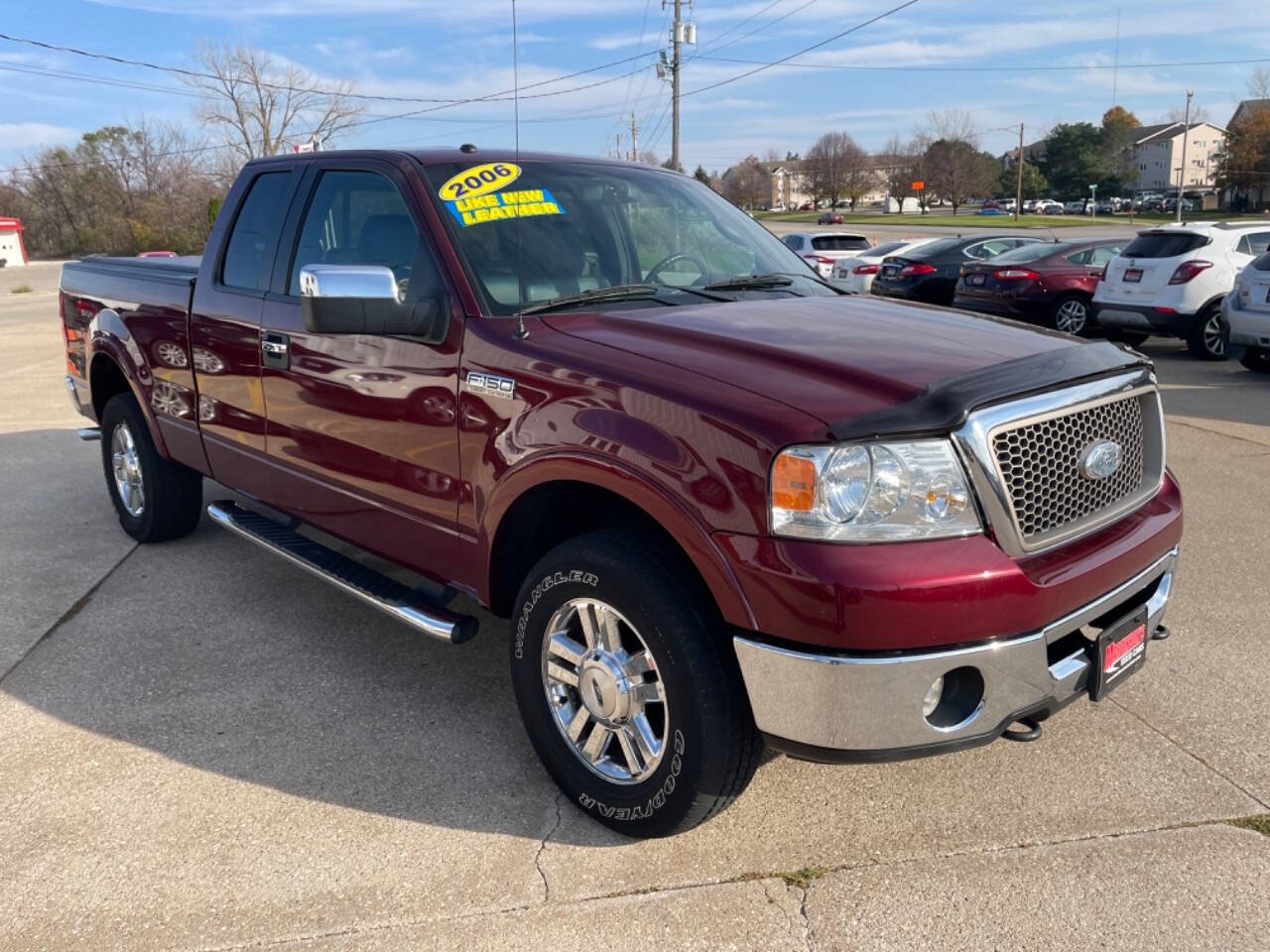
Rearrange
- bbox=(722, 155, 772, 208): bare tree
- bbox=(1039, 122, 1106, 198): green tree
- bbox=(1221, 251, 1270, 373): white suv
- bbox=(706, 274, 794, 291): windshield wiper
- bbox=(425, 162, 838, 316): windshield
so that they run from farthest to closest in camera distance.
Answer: bbox=(722, 155, 772, 208): bare tree
bbox=(1039, 122, 1106, 198): green tree
bbox=(1221, 251, 1270, 373): white suv
bbox=(706, 274, 794, 291): windshield wiper
bbox=(425, 162, 838, 316): windshield

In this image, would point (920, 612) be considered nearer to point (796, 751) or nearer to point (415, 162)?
point (796, 751)

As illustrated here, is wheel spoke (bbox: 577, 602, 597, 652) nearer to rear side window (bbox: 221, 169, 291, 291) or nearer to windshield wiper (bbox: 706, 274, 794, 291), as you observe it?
windshield wiper (bbox: 706, 274, 794, 291)

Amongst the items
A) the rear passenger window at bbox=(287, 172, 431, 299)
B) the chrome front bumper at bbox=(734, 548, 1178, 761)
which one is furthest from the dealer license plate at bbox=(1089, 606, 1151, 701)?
the rear passenger window at bbox=(287, 172, 431, 299)

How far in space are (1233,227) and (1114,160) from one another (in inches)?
3752

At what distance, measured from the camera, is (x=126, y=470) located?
5773mm

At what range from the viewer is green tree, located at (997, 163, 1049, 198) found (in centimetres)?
9775

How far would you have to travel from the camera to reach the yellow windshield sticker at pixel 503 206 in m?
3.52

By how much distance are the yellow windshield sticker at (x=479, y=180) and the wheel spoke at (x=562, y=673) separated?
161cm

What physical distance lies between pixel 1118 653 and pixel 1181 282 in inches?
428

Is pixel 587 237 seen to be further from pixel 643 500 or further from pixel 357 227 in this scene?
pixel 643 500

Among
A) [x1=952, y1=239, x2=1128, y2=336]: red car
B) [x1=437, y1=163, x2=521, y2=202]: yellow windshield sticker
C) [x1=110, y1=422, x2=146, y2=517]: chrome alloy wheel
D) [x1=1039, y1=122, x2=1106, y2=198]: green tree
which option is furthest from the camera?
[x1=1039, y1=122, x2=1106, y2=198]: green tree

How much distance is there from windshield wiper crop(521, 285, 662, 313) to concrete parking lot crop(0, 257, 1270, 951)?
146cm

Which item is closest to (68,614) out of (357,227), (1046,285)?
(357,227)

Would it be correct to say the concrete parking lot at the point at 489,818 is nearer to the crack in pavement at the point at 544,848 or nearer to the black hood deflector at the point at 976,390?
the crack in pavement at the point at 544,848
